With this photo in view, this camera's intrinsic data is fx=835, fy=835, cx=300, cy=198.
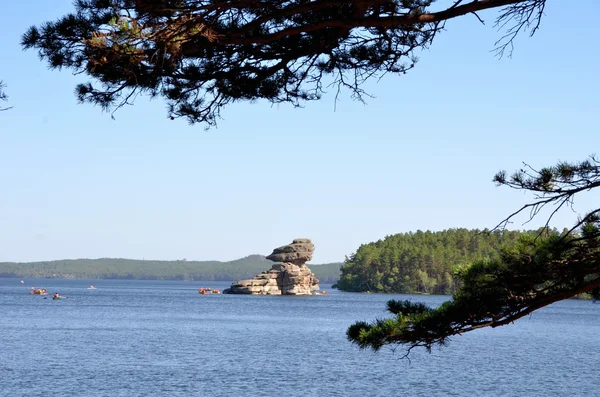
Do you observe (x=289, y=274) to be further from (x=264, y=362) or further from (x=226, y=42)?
(x=226, y=42)

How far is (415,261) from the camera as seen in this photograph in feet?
465

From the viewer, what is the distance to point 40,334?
A: 166 ft

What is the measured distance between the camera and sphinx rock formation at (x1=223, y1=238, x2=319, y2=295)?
4727 inches

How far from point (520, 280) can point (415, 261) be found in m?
134

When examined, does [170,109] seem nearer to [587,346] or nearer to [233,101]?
[233,101]

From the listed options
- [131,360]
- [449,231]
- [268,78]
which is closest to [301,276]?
[449,231]

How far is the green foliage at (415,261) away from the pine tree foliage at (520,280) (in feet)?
407

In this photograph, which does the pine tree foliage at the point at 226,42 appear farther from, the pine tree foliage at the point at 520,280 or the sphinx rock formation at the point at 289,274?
the sphinx rock formation at the point at 289,274

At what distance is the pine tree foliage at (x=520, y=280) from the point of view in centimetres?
810

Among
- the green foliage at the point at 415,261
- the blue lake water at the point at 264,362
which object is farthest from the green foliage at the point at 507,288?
the green foliage at the point at 415,261

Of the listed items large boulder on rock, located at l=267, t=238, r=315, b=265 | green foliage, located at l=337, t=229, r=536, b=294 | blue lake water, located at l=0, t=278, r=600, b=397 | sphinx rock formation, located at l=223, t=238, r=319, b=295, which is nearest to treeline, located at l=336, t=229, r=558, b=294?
green foliage, located at l=337, t=229, r=536, b=294

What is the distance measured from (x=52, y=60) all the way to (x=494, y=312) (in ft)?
18.9

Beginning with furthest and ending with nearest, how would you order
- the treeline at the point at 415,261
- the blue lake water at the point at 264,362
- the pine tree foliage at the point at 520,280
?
the treeline at the point at 415,261 < the blue lake water at the point at 264,362 < the pine tree foliage at the point at 520,280

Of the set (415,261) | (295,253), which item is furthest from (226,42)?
(415,261)
